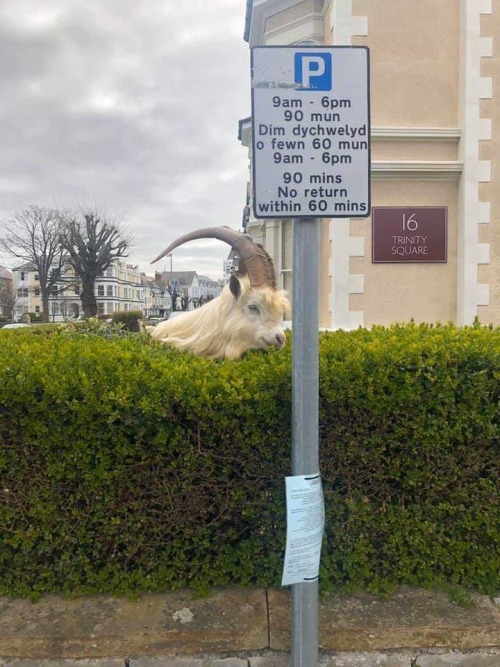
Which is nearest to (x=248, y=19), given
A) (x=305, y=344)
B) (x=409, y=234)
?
(x=409, y=234)

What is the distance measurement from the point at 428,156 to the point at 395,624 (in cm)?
658

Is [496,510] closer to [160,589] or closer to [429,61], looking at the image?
[160,589]

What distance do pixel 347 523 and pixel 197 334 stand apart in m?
1.56

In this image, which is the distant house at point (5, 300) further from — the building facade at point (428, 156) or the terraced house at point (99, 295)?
the building facade at point (428, 156)

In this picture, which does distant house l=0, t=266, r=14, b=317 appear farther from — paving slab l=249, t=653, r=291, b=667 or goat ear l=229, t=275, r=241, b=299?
paving slab l=249, t=653, r=291, b=667

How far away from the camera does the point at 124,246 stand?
1874 inches

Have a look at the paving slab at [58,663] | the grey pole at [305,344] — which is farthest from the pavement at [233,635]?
the grey pole at [305,344]

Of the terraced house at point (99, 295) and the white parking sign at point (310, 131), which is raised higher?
the terraced house at point (99, 295)

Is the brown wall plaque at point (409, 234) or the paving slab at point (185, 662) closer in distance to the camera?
the paving slab at point (185, 662)

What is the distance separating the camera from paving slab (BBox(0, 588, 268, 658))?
2369mm

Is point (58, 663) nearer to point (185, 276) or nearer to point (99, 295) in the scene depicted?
point (99, 295)

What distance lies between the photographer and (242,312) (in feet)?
10.3

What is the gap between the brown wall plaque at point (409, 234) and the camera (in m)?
7.04

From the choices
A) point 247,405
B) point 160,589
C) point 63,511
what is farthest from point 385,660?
A: point 63,511
